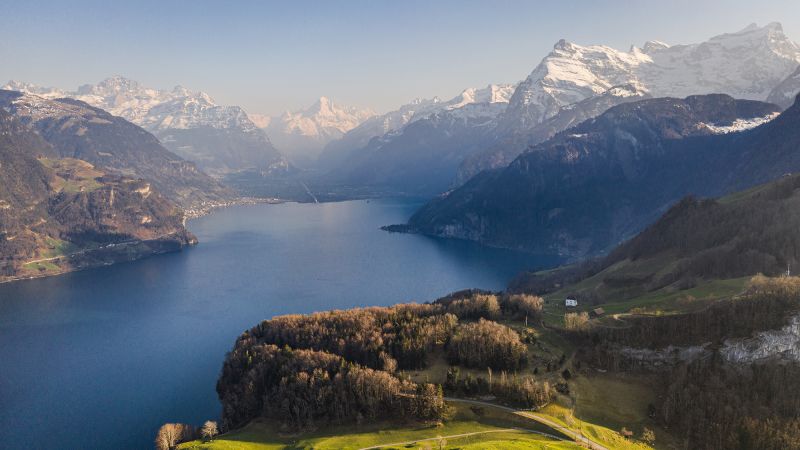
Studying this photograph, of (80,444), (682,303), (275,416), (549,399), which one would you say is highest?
(682,303)

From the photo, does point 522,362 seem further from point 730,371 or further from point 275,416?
point 275,416

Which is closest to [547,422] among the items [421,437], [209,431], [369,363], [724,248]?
[421,437]

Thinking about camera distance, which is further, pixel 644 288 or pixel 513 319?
pixel 644 288

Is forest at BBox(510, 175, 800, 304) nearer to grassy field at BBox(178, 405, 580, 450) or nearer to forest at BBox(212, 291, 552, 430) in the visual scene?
forest at BBox(212, 291, 552, 430)

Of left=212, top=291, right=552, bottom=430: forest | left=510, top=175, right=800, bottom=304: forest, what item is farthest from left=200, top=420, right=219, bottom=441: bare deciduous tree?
left=510, top=175, right=800, bottom=304: forest

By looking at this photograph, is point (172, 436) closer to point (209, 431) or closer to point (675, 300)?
point (209, 431)

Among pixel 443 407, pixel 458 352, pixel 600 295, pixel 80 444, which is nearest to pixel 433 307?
pixel 458 352

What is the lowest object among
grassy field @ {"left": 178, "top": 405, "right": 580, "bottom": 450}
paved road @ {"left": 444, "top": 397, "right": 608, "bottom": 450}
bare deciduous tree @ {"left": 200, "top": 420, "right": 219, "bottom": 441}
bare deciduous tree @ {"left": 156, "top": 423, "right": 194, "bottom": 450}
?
bare deciduous tree @ {"left": 156, "top": 423, "right": 194, "bottom": 450}

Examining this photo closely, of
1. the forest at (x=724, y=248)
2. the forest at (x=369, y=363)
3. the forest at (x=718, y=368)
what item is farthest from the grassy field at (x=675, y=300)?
the forest at (x=369, y=363)

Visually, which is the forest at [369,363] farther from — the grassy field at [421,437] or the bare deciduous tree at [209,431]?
the bare deciduous tree at [209,431]
